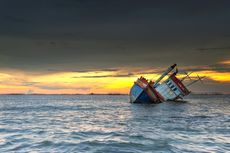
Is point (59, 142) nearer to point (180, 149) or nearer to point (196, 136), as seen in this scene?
point (180, 149)

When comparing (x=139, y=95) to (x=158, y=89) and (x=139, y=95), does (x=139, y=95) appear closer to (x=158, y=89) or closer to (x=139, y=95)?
(x=139, y=95)

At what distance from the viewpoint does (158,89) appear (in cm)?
9575

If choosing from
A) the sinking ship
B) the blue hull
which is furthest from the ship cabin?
the blue hull

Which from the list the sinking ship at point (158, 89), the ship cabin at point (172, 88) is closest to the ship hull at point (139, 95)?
the sinking ship at point (158, 89)

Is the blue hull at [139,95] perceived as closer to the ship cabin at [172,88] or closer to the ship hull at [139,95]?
the ship hull at [139,95]

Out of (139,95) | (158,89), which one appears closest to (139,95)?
(139,95)

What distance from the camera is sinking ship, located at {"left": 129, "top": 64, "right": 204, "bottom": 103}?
7544cm

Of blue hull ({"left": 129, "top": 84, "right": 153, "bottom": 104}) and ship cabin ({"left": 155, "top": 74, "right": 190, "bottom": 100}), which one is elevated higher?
ship cabin ({"left": 155, "top": 74, "right": 190, "bottom": 100})

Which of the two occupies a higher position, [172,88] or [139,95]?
[172,88]

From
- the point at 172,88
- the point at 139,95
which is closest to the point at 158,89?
the point at 172,88

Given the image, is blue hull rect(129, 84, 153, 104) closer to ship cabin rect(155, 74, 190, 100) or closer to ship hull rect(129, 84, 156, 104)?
ship hull rect(129, 84, 156, 104)

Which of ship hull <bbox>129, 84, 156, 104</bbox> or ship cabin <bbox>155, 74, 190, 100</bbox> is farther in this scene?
ship cabin <bbox>155, 74, 190, 100</bbox>

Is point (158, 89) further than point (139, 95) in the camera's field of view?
Yes

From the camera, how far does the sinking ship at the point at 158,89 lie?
75.4 metres
